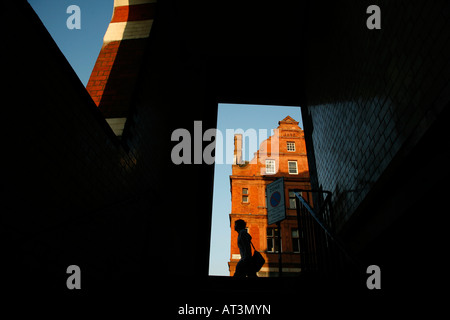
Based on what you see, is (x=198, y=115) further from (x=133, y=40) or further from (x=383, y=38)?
(x=383, y=38)

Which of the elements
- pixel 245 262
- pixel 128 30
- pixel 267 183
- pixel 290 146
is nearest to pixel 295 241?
pixel 267 183

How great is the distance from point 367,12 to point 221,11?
3.50 metres

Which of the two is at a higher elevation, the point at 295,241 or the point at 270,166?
the point at 270,166

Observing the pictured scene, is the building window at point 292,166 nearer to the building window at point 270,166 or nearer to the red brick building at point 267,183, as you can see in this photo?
the red brick building at point 267,183

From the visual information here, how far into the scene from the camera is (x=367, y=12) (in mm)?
3473

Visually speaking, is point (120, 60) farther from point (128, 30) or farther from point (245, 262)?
point (245, 262)

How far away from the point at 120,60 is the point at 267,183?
736 inches

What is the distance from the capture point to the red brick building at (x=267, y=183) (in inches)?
753

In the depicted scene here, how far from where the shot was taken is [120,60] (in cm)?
379

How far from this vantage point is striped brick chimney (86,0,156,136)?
3.41 meters

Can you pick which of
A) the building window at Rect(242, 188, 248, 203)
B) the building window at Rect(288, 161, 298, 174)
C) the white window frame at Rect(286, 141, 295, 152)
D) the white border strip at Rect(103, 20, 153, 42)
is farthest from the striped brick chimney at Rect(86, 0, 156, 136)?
the white window frame at Rect(286, 141, 295, 152)

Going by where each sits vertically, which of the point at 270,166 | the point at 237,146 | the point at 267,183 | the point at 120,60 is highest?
Answer: the point at 237,146

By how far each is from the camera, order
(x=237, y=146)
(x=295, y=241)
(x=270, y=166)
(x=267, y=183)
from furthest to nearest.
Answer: (x=237, y=146) < (x=270, y=166) < (x=267, y=183) < (x=295, y=241)
